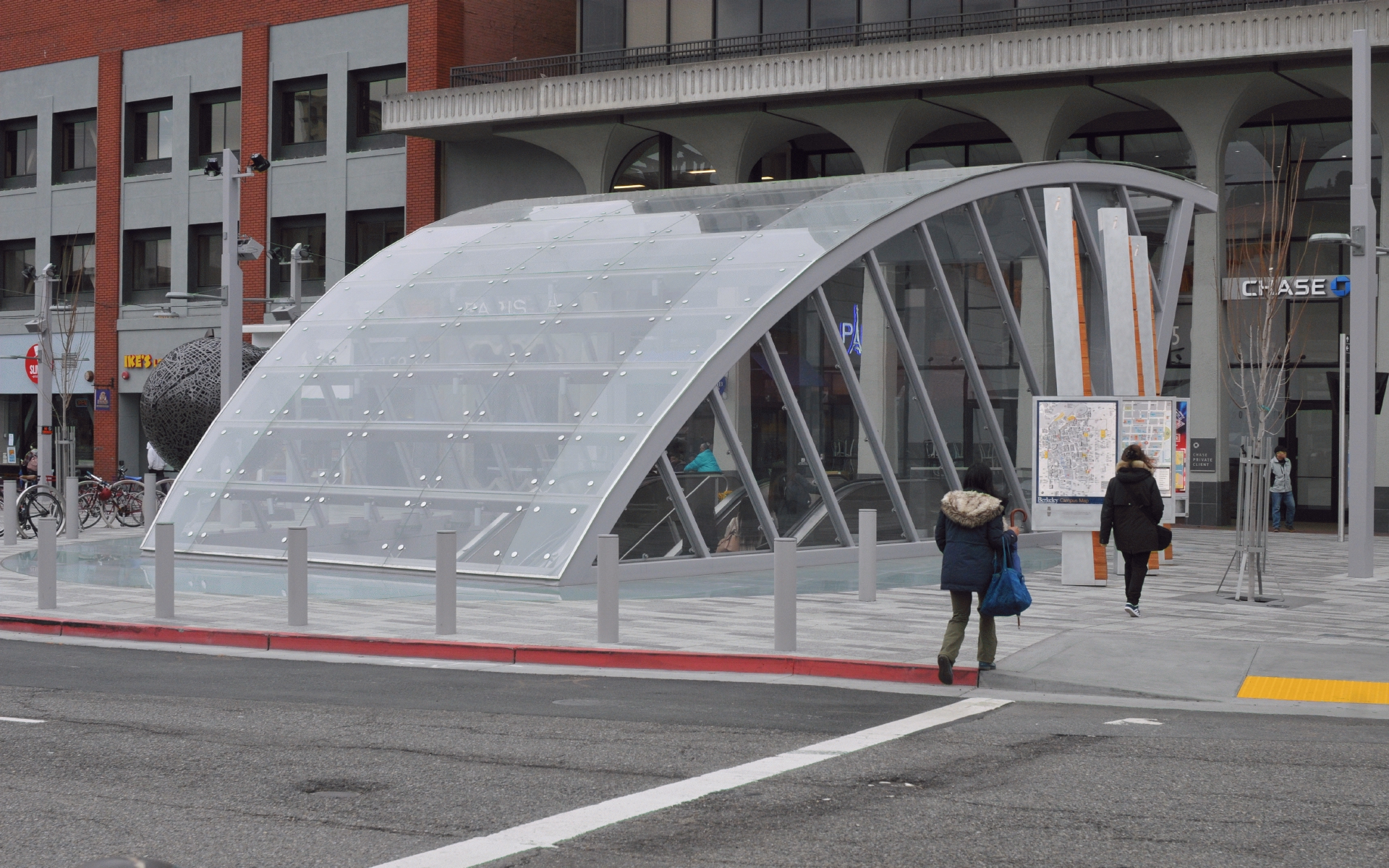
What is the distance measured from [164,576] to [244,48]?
31.2m

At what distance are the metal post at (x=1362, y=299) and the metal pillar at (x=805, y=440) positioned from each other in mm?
6567

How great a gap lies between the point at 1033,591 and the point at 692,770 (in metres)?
9.86

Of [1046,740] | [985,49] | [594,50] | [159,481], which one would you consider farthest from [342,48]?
[1046,740]

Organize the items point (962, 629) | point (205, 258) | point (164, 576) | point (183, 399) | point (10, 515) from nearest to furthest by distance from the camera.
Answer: point (962, 629)
point (164, 576)
point (10, 515)
point (183, 399)
point (205, 258)

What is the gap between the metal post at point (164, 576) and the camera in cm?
1386

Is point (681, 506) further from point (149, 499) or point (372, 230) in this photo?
point (372, 230)

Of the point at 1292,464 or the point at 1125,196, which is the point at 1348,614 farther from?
the point at 1292,464

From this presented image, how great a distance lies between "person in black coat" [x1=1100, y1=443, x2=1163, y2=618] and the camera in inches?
567

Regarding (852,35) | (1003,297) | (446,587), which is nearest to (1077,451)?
(1003,297)

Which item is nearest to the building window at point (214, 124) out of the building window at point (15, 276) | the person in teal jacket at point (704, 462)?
the building window at point (15, 276)

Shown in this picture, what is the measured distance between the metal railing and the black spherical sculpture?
43.9ft

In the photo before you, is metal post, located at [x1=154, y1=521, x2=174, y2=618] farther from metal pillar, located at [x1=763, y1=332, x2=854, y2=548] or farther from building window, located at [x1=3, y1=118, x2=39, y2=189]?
building window, located at [x1=3, y1=118, x2=39, y2=189]

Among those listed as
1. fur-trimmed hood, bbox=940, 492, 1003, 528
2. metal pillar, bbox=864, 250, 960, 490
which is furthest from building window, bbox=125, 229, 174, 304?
fur-trimmed hood, bbox=940, 492, 1003, 528

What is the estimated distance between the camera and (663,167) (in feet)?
120
